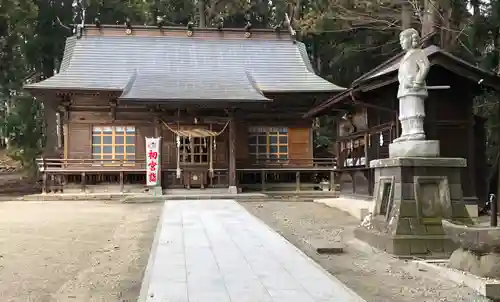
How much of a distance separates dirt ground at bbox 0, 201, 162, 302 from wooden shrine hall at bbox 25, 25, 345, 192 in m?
5.94

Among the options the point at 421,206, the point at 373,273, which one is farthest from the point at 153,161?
the point at 373,273

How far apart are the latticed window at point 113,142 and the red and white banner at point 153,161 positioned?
214 cm

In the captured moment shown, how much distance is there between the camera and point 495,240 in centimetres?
534

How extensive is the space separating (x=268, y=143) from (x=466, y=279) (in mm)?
16336

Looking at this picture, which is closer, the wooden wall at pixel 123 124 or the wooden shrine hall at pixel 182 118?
the wooden shrine hall at pixel 182 118

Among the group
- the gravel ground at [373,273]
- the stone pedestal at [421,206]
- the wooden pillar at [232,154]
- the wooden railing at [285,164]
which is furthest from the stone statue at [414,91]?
the wooden railing at [285,164]

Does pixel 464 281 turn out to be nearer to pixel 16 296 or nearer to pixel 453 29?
pixel 16 296

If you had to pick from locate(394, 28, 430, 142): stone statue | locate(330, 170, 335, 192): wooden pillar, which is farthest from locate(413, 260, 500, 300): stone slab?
locate(330, 170, 335, 192): wooden pillar

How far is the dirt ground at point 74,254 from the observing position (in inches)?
217

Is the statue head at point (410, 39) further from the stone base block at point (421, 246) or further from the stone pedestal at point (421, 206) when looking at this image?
the stone base block at point (421, 246)

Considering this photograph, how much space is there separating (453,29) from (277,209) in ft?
23.9

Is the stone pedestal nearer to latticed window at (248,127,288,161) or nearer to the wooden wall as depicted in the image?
the wooden wall

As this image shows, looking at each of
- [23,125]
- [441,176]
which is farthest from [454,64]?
[23,125]

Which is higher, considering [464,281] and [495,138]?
[495,138]
